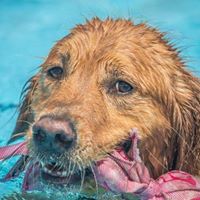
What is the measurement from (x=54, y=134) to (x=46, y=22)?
6950 mm

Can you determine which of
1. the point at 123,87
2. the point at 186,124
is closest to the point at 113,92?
the point at 123,87

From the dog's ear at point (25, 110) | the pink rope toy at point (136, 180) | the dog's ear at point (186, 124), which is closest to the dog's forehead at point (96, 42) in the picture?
the dog's ear at point (25, 110)

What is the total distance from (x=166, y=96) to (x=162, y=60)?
11.8 inches

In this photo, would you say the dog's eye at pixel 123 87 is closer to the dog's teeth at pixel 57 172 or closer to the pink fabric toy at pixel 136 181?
the pink fabric toy at pixel 136 181

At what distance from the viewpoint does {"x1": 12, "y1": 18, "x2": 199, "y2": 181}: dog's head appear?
5.58 m

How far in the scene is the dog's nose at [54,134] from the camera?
5202mm

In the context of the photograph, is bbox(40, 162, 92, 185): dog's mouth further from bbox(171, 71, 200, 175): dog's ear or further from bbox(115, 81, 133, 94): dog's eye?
bbox(171, 71, 200, 175): dog's ear

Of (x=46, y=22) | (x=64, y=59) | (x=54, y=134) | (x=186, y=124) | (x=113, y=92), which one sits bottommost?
(x=54, y=134)

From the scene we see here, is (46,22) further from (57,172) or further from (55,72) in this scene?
(57,172)

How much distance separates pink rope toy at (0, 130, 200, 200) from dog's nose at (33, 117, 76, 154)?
0.35 m

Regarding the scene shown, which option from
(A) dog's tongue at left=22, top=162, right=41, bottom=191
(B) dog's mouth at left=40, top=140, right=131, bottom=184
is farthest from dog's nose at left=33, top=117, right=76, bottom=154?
(A) dog's tongue at left=22, top=162, right=41, bottom=191

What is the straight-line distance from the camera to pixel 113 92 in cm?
607

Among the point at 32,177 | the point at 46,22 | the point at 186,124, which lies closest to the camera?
the point at 32,177

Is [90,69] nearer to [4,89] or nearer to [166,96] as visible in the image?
[166,96]
